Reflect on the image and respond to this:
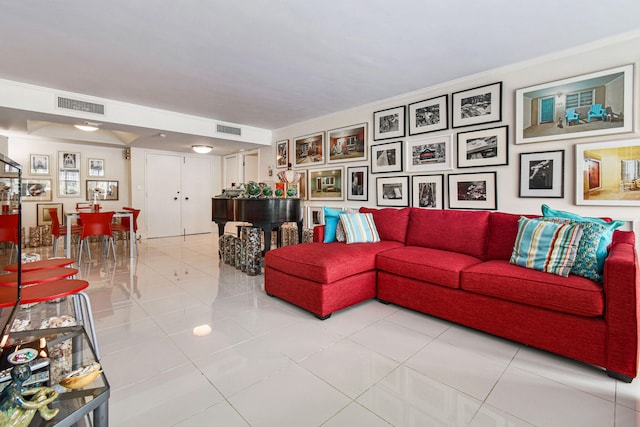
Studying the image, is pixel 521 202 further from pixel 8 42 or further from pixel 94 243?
pixel 94 243

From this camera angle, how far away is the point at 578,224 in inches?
83.7

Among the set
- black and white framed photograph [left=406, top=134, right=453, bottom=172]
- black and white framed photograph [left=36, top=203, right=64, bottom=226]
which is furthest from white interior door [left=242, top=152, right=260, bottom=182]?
black and white framed photograph [left=406, top=134, right=453, bottom=172]

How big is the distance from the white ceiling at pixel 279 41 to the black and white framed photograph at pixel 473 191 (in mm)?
1165

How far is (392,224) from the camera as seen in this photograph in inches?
140

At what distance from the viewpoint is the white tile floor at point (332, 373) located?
1.47m

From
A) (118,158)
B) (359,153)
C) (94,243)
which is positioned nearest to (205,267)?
(359,153)

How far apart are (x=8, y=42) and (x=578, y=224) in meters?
4.92

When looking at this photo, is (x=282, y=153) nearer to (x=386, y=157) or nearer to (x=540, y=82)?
(x=386, y=157)

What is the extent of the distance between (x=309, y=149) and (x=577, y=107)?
3.72m

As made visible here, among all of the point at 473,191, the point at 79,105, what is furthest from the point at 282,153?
the point at 473,191

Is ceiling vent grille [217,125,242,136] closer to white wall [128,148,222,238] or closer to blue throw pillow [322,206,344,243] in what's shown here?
Result: white wall [128,148,222,238]

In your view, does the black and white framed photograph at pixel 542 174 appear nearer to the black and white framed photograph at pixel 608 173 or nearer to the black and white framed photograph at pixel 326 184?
the black and white framed photograph at pixel 608 173

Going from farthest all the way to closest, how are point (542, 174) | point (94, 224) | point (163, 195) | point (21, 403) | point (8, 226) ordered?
point (163, 195), point (94, 224), point (542, 174), point (8, 226), point (21, 403)

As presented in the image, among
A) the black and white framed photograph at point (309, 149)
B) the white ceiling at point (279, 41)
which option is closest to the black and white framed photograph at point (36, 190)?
the white ceiling at point (279, 41)
